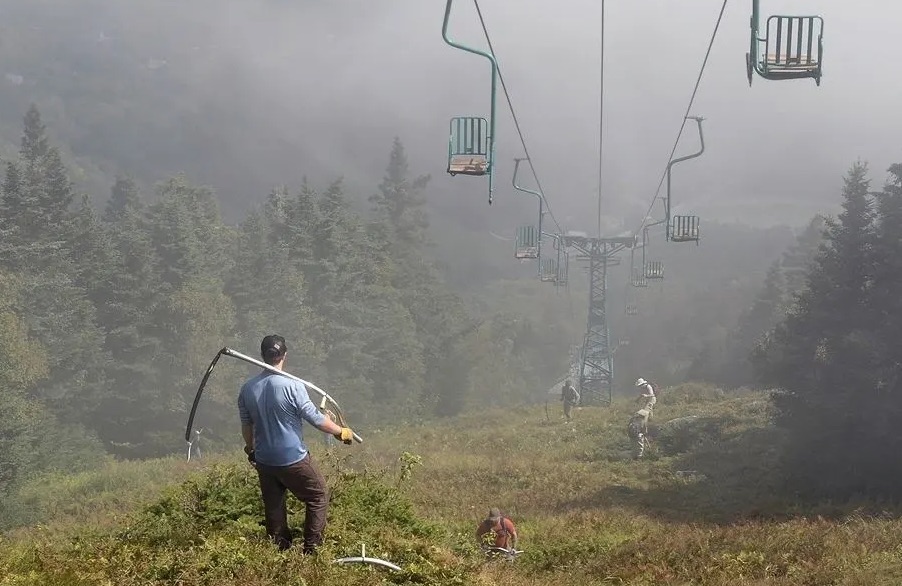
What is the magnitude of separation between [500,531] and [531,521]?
245 inches

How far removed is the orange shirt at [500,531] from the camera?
42.6 feet

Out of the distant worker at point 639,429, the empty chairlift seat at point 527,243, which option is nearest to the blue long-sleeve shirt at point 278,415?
the distant worker at point 639,429

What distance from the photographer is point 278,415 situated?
25.2 feet

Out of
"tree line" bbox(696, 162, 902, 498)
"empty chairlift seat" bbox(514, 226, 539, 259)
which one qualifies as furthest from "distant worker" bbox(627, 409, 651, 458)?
"empty chairlift seat" bbox(514, 226, 539, 259)

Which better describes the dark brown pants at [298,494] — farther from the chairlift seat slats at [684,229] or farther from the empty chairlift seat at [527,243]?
the empty chairlift seat at [527,243]

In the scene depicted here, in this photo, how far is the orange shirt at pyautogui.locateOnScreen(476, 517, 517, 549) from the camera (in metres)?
13.0

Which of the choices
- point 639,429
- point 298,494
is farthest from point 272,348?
point 639,429

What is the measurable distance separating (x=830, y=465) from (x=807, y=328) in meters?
5.99

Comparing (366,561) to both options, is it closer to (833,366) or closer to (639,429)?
(639,429)

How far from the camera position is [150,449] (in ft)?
181

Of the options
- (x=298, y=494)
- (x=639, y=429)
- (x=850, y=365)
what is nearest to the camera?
(x=298, y=494)

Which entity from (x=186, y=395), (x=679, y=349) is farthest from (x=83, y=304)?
(x=679, y=349)

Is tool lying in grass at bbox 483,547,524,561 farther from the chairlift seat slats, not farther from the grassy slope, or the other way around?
the chairlift seat slats

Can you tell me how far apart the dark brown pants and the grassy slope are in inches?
10.2
